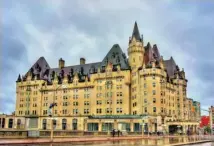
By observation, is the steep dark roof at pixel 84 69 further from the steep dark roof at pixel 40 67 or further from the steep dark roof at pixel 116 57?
the steep dark roof at pixel 116 57

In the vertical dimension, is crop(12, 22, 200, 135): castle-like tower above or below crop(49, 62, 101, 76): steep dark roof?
below

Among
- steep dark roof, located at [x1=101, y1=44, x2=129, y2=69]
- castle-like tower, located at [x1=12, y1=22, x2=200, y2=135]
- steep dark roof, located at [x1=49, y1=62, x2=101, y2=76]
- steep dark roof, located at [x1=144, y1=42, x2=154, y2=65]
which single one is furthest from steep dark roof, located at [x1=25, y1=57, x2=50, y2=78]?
steep dark roof, located at [x1=144, y1=42, x2=154, y2=65]

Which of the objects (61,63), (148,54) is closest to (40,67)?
(61,63)

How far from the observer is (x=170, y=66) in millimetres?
104438

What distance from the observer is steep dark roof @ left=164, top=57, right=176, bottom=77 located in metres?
104

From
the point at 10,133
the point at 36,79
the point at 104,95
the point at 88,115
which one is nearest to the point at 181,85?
the point at 104,95

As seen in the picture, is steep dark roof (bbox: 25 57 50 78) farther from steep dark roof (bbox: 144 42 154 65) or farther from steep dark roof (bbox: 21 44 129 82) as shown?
steep dark roof (bbox: 144 42 154 65)

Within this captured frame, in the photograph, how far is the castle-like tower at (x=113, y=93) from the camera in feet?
286

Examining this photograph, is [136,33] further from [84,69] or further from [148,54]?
[84,69]

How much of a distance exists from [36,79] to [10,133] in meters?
74.8

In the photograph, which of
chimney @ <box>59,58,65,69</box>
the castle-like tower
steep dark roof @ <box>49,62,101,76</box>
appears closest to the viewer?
the castle-like tower

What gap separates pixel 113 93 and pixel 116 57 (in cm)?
1277

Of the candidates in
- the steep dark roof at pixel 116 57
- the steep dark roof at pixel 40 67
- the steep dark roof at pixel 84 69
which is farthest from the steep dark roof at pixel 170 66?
the steep dark roof at pixel 40 67

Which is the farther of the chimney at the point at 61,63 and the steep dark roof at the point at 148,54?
the chimney at the point at 61,63
